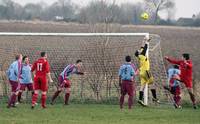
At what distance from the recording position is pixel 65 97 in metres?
21.4

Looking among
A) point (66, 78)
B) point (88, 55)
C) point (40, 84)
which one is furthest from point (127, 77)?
point (88, 55)

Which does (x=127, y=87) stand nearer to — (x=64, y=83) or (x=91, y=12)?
(x=64, y=83)

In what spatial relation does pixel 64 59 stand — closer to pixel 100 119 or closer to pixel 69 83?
pixel 69 83

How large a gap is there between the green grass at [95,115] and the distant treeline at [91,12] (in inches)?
282

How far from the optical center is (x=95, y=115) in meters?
17.8

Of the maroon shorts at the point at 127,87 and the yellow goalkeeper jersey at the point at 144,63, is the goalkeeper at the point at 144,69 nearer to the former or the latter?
the yellow goalkeeper jersey at the point at 144,63

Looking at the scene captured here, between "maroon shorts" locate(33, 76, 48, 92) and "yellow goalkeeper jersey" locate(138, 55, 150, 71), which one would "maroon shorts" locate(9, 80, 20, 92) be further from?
"yellow goalkeeper jersey" locate(138, 55, 150, 71)

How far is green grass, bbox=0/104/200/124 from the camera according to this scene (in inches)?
642

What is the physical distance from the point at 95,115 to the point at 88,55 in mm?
5803

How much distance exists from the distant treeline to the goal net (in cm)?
325

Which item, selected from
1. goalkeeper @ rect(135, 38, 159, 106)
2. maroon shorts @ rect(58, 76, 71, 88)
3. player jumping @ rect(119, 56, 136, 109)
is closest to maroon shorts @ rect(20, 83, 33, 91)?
maroon shorts @ rect(58, 76, 71, 88)

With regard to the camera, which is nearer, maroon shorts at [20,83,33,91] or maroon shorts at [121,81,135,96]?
maroon shorts at [121,81,135,96]

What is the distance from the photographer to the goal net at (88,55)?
22531 millimetres

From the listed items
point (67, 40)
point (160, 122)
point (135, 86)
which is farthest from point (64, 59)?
point (160, 122)
